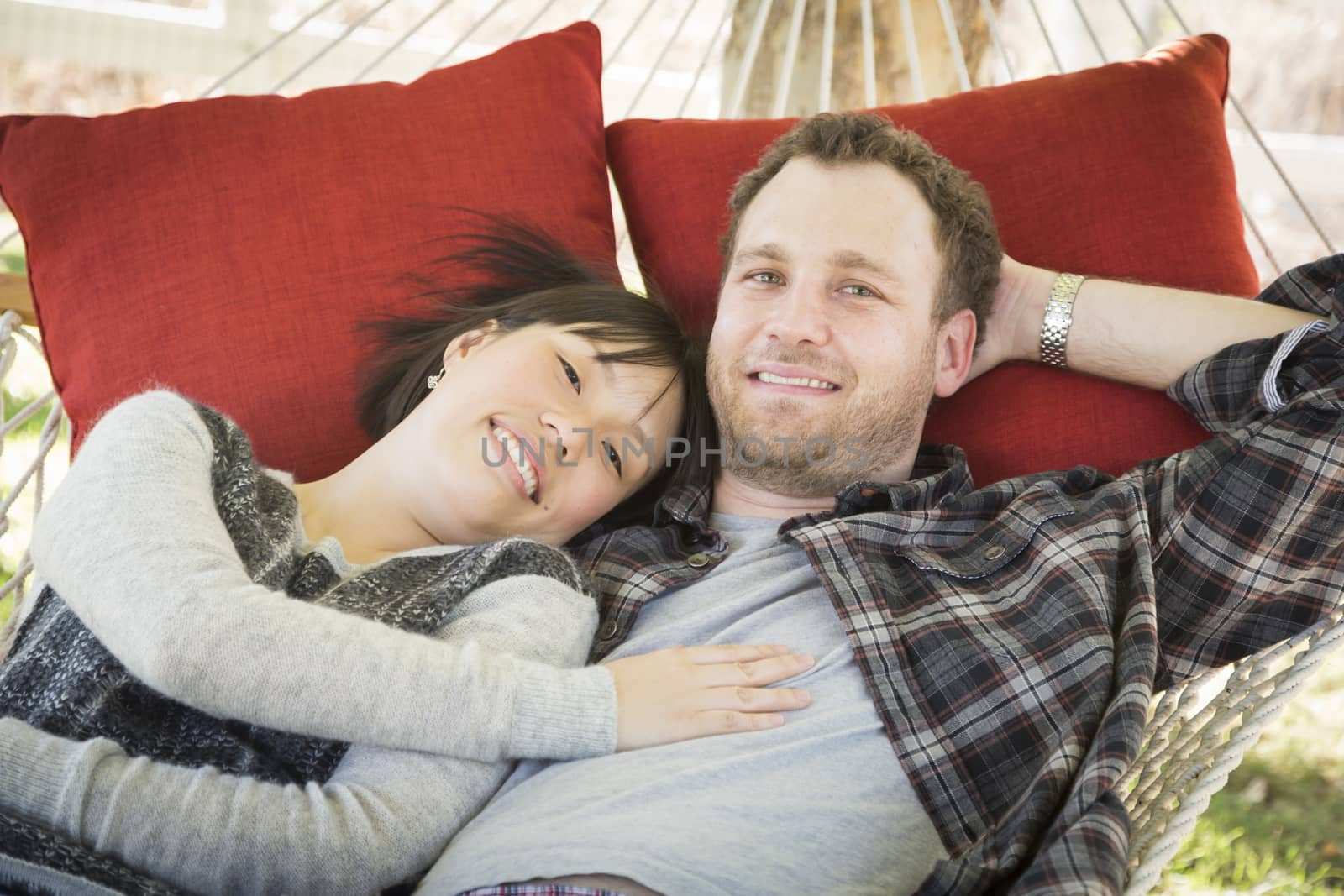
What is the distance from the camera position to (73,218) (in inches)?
60.0

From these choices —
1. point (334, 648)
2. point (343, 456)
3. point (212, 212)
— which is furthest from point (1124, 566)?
point (212, 212)

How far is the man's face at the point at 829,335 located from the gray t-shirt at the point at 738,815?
31 centimetres

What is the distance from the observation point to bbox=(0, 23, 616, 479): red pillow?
1492 millimetres

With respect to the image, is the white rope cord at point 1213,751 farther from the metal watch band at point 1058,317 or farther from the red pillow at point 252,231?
the red pillow at point 252,231

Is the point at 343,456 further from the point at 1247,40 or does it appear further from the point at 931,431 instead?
the point at 1247,40

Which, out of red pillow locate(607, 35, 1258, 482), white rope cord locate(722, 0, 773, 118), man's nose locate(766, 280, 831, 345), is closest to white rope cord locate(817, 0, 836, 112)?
white rope cord locate(722, 0, 773, 118)

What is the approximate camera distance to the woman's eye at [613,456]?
4.53 feet

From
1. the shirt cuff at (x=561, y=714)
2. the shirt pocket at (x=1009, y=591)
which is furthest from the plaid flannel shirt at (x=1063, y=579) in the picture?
the shirt cuff at (x=561, y=714)

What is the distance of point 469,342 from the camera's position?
147cm

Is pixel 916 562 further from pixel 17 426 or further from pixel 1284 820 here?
pixel 1284 820

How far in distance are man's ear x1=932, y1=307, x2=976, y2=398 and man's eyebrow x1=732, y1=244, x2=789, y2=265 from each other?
0.82 ft

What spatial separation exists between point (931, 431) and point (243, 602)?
972mm

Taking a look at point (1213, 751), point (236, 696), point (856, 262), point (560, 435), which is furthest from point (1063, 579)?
point (236, 696)

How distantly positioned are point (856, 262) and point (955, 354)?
23cm
